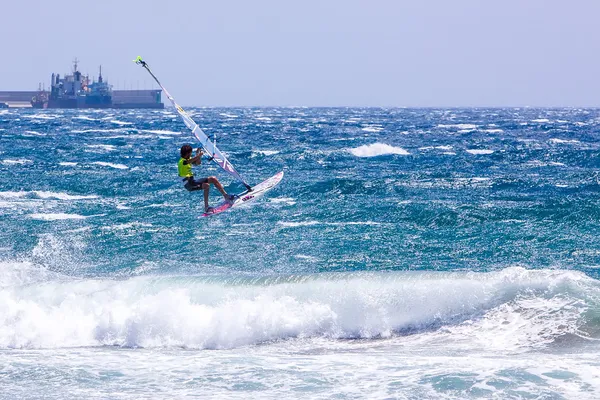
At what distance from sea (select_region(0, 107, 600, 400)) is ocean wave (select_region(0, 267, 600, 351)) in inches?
1.6

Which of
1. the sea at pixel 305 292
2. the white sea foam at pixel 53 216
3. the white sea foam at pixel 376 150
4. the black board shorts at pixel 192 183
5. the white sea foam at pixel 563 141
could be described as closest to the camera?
the sea at pixel 305 292

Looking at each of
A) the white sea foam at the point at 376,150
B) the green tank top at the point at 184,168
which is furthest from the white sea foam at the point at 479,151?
the green tank top at the point at 184,168

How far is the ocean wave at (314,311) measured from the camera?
15453 mm

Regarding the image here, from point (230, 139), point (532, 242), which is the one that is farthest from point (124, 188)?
point (230, 139)

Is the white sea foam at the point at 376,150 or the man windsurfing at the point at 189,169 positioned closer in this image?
the man windsurfing at the point at 189,169

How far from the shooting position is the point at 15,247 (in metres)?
22.5

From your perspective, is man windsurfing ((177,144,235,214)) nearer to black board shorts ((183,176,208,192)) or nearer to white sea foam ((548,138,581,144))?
black board shorts ((183,176,208,192))

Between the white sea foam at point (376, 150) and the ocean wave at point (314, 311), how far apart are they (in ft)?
119

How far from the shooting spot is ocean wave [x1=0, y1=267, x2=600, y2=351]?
15.5 m

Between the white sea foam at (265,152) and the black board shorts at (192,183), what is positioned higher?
the black board shorts at (192,183)

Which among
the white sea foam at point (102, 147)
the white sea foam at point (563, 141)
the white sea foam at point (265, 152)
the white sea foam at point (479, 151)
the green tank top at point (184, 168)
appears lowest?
the white sea foam at point (102, 147)

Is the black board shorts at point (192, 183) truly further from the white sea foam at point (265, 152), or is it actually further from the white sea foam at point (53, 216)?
the white sea foam at point (265, 152)

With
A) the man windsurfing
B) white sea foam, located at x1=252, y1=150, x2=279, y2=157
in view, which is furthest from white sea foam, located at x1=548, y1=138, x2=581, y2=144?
the man windsurfing

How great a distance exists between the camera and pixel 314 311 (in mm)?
16281
